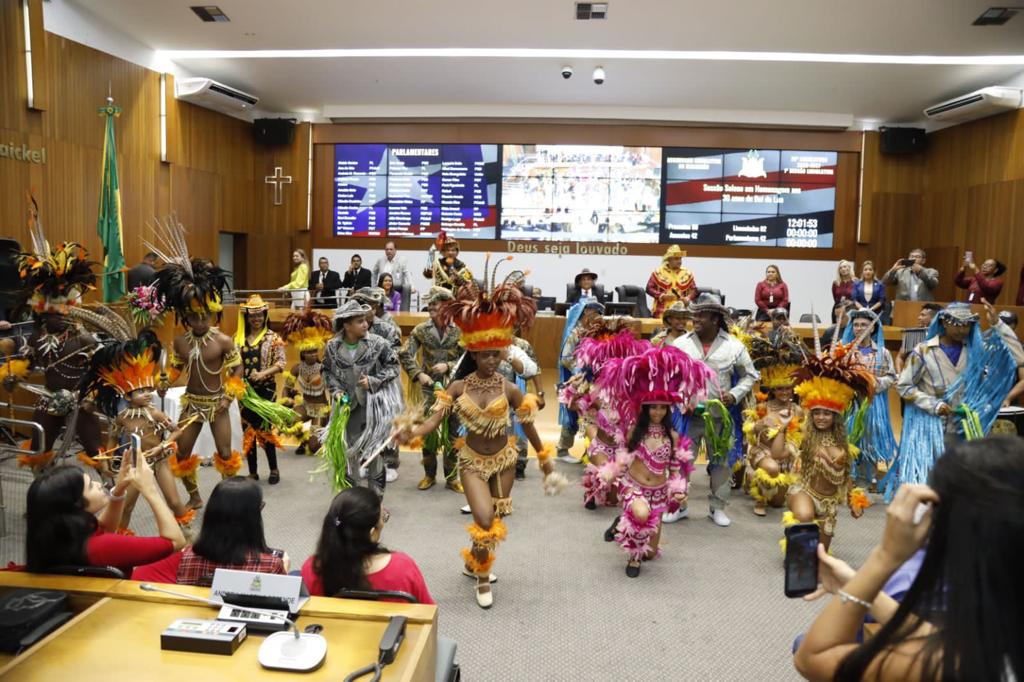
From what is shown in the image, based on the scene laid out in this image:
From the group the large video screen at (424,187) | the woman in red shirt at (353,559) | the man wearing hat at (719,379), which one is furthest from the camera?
the large video screen at (424,187)

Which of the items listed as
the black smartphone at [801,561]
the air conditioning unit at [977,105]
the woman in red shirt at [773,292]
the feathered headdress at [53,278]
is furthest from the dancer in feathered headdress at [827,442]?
the air conditioning unit at [977,105]

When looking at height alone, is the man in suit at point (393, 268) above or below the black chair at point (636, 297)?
above

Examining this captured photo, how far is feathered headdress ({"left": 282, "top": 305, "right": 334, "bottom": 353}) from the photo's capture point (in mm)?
6391

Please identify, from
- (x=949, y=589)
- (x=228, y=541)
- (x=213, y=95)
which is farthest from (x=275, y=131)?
(x=949, y=589)

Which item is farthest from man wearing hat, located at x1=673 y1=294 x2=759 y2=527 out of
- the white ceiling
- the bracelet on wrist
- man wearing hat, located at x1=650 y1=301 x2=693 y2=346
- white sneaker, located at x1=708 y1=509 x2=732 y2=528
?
the white ceiling

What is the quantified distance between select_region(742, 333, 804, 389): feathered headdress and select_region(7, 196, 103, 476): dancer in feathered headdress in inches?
201

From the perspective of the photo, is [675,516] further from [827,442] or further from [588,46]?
[588,46]

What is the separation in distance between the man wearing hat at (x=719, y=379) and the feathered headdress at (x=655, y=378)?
0.85 m

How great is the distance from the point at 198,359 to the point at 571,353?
127 inches

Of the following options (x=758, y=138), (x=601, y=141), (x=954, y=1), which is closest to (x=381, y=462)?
(x=954, y=1)

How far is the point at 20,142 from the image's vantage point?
30.7 ft

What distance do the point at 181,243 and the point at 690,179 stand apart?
461 inches

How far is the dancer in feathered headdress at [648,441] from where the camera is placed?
4410 mm

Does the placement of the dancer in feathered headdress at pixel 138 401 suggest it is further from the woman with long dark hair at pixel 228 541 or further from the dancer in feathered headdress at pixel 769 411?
the dancer in feathered headdress at pixel 769 411
